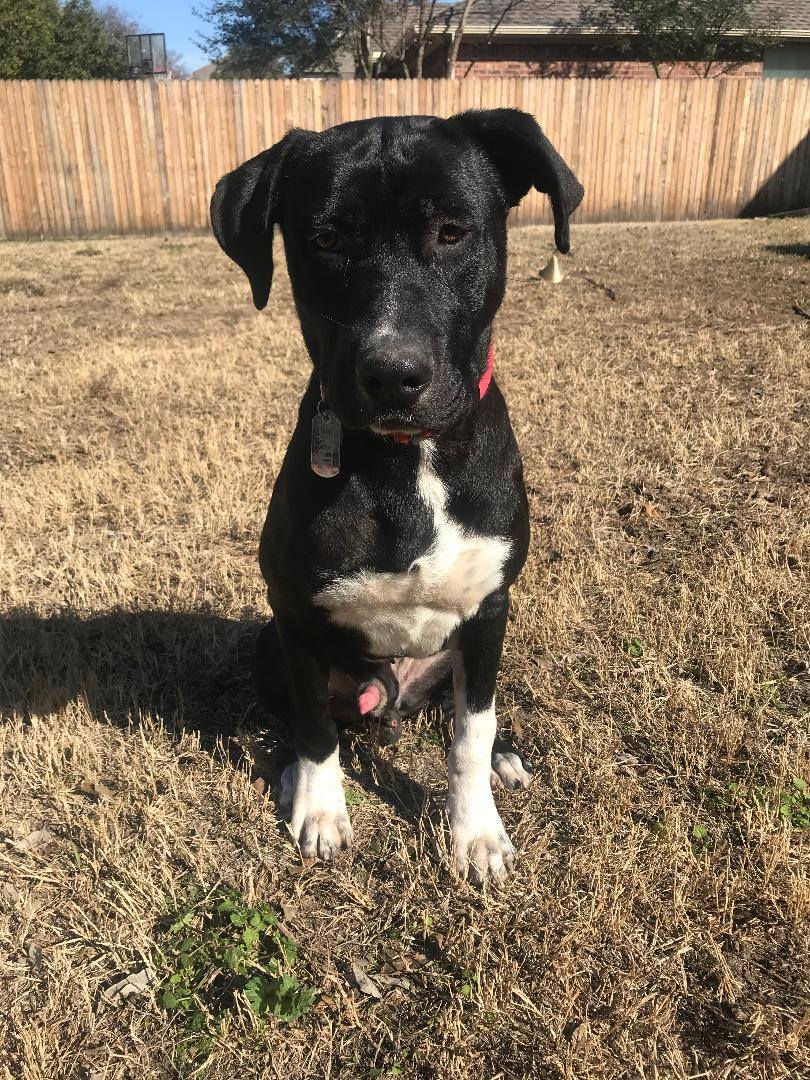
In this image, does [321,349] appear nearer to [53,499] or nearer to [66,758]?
[66,758]

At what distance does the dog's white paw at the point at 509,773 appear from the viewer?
286cm

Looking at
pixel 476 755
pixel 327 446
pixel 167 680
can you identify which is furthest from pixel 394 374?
pixel 167 680

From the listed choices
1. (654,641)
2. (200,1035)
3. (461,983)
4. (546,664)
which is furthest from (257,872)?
(654,641)

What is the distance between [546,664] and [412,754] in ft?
2.31

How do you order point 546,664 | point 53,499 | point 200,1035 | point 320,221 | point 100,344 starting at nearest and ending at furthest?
point 200,1035
point 320,221
point 546,664
point 53,499
point 100,344

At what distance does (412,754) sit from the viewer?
3074 mm

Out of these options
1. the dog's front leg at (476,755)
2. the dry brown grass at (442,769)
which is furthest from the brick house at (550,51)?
the dog's front leg at (476,755)

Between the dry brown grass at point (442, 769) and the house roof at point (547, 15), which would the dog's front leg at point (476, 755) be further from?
the house roof at point (547, 15)

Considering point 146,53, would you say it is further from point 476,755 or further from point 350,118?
point 476,755

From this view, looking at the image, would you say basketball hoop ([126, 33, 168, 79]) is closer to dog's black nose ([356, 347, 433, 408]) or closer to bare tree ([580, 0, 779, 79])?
bare tree ([580, 0, 779, 79])

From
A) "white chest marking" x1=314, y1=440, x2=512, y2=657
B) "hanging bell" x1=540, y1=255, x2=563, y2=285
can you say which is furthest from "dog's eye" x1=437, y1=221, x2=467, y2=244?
"hanging bell" x1=540, y1=255, x2=563, y2=285

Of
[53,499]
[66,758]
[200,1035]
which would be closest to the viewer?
[200,1035]

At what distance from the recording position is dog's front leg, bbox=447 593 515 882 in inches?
99.1

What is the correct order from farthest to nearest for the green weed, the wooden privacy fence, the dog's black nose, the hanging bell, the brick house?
the brick house → the wooden privacy fence → the hanging bell → the green weed → the dog's black nose
